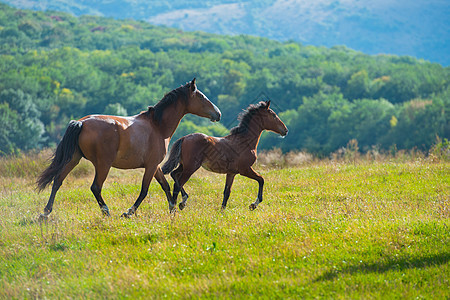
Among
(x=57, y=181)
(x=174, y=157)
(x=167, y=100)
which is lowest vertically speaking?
(x=57, y=181)

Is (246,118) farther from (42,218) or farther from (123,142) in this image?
(42,218)

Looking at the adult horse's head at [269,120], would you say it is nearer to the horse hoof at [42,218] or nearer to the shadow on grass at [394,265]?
the horse hoof at [42,218]

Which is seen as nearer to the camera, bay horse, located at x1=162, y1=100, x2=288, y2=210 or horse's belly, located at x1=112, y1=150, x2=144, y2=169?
horse's belly, located at x1=112, y1=150, x2=144, y2=169

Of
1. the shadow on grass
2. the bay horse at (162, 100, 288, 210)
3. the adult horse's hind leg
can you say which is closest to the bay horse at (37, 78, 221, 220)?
the adult horse's hind leg

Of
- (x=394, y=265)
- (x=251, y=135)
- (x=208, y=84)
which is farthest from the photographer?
(x=208, y=84)

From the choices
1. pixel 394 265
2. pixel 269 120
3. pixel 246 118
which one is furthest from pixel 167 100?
pixel 394 265

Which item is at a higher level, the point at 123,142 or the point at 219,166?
the point at 123,142

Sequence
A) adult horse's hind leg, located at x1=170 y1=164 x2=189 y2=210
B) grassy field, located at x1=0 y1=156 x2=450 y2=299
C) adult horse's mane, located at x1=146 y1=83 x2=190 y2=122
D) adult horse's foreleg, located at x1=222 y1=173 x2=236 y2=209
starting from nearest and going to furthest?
grassy field, located at x1=0 y1=156 x2=450 y2=299 → adult horse's mane, located at x1=146 y1=83 x2=190 y2=122 → adult horse's hind leg, located at x1=170 y1=164 x2=189 y2=210 → adult horse's foreleg, located at x1=222 y1=173 x2=236 y2=209

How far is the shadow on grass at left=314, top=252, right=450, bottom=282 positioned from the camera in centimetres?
621

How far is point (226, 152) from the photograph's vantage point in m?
10.6

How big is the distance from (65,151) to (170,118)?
87.9 inches

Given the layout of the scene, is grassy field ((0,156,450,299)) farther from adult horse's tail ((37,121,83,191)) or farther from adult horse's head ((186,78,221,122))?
adult horse's head ((186,78,221,122))

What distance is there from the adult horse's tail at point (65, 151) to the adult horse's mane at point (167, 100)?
1668 millimetres

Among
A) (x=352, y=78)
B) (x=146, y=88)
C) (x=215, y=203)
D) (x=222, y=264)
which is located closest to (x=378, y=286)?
(x=222, y=264)
